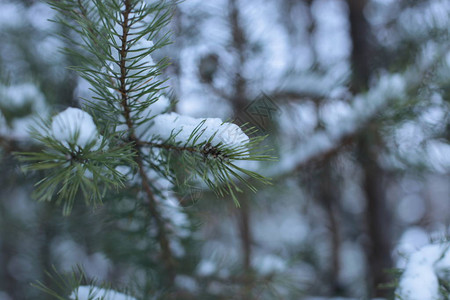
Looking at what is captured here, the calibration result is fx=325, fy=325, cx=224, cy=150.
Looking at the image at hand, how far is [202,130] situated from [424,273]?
1.21 ft

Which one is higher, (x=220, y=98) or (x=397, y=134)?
(x=220, y=98)

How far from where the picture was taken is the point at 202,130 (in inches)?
12.7

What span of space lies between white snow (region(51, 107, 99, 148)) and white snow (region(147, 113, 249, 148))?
0.08 meters

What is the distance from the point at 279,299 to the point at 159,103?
22.4 inches

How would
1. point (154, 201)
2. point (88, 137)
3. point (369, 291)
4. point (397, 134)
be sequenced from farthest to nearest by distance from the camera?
point (369, 291)
point (397, 134)
point (154, 201)
point (88, 137)

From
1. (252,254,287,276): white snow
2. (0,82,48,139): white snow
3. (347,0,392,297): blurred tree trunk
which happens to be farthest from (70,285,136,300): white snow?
(347,0,392,297): blurred tree trunk

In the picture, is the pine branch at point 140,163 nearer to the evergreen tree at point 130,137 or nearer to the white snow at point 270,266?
the evergreen tree at point 130,137

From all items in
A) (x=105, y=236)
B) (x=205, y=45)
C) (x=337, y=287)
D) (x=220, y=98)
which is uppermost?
(x=205, y=45)

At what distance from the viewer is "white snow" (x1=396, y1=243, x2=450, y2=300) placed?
1.39 ft

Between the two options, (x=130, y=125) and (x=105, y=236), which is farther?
(x=105, y=236)

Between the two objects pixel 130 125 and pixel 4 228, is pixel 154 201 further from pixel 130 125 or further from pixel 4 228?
pixel 4 228

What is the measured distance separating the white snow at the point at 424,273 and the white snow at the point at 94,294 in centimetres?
36

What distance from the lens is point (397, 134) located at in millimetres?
670

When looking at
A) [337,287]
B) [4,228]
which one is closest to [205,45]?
[4,228]
